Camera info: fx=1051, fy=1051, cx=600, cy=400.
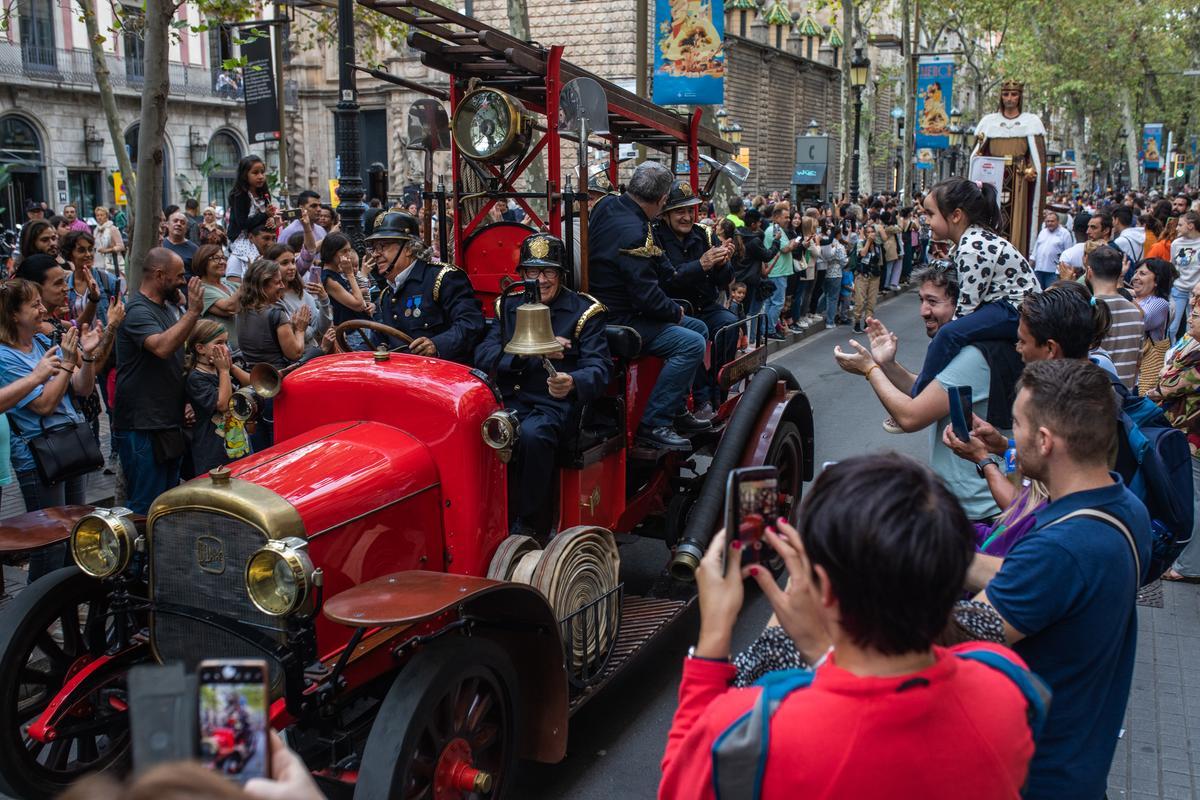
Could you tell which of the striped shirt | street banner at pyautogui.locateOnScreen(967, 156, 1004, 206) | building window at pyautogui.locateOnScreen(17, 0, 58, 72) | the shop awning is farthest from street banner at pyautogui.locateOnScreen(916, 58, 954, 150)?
building window at pyautogui.locateOnScreen(17, 0, 58, 72)

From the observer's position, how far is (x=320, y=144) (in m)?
42.9

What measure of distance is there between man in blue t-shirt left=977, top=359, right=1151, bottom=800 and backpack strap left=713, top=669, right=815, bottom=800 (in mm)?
945

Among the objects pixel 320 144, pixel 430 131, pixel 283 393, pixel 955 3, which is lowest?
pixel 283 393

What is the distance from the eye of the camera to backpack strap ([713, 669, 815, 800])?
5.76ft

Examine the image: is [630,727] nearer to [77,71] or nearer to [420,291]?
[420,291]

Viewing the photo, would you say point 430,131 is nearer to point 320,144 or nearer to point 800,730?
point 800,730

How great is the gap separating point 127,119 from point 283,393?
1552 inches

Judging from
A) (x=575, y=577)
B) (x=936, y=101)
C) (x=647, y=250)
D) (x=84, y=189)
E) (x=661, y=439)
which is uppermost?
(x=936, y=101)

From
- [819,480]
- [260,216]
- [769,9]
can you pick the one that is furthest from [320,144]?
[819,480]

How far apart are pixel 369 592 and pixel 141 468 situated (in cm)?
311

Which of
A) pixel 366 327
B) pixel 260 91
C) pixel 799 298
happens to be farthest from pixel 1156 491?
pixel 799 298

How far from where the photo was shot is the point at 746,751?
1.76m

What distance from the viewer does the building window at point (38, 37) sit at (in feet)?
115

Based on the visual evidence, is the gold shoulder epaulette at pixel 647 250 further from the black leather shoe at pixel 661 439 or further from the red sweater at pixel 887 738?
the red sweater at pixel 887 738
